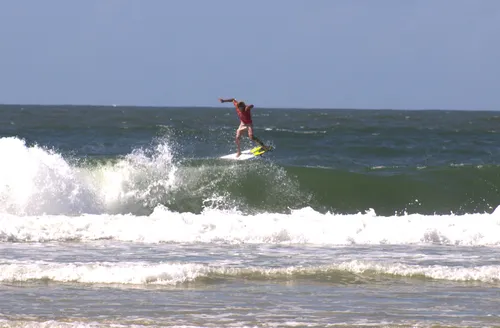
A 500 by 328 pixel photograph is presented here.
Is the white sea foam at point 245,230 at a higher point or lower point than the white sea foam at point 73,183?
lower

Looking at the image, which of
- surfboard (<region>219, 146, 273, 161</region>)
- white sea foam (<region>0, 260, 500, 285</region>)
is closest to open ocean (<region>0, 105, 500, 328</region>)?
white sea foam (<region>0, 260, 500, 285</region>)

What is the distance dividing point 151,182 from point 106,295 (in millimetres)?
11303

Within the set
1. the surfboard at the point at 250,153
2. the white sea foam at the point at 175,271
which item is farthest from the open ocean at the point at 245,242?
the surfboard at the point at 250,153

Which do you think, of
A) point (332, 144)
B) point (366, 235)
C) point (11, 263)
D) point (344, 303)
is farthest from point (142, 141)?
point (344, 303)

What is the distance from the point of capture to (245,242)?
14523 mm

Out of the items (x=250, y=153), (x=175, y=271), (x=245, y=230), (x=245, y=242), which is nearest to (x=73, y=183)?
(x=250, y=153)

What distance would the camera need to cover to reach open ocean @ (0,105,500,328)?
9141mm

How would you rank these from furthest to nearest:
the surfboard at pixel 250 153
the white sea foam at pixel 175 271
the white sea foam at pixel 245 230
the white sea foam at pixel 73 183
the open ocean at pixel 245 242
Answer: the surfboard at pixel 250 153 < the white sea foam at pixel 73 183 < the white sea foam at pixel 245 230 < the white sea foam at pixel 175 271 < the open ocean at pixel 245 242

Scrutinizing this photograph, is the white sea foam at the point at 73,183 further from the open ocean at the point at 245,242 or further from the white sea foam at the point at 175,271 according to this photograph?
the white sea foam at the point at 175,271

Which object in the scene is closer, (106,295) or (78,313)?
(78,313)

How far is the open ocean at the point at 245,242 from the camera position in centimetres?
914

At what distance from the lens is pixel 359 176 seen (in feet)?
75.7

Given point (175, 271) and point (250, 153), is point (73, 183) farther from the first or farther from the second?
point (175, 271)

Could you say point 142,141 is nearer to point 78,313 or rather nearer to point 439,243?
point 439,243
